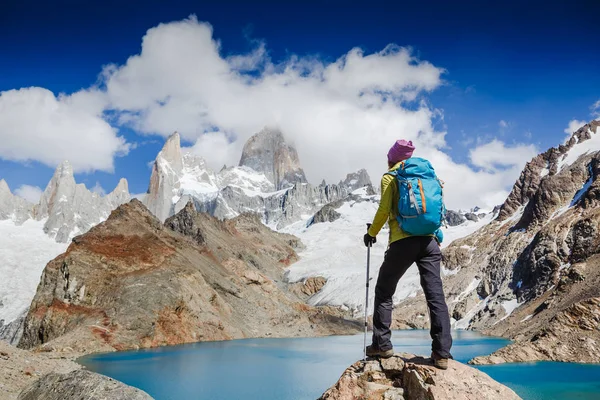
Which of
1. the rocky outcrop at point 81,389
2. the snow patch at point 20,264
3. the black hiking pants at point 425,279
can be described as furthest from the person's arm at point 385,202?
the snow patch at point 20,264

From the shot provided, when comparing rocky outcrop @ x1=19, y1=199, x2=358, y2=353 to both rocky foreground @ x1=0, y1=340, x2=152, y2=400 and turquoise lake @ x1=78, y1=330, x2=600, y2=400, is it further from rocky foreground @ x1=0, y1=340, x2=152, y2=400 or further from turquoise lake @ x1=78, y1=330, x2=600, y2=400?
rocky foreground @ x1=0, y1=340, x2=152, y2=400

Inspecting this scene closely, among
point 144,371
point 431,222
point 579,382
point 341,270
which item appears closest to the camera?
point 431,222

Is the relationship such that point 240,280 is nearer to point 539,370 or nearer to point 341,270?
point 539,370

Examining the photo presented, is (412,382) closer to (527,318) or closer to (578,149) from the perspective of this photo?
(527,318)

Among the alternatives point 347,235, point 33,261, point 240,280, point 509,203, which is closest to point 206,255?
point 240,280

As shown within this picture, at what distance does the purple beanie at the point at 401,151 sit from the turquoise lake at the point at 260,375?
42.3ft

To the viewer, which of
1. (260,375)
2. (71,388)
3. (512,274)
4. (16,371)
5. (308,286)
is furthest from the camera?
(308,286)

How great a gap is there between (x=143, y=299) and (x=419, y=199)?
40.5 metres

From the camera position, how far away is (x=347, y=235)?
180 meters

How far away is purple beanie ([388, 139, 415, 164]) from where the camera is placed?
7504 millimetres

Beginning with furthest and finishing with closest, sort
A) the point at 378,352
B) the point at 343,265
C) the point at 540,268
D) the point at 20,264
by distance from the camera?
the point at 20,264 < the point at 343,265 < the point at 540,268 < the point at 378,352

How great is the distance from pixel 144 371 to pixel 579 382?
2079 centimetres

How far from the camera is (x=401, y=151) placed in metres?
7.53

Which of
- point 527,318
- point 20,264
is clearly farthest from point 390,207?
point 20,264
